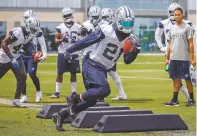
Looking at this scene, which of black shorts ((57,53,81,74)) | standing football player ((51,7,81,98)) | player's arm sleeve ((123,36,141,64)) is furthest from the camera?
black shorts ((57,53,81,74))

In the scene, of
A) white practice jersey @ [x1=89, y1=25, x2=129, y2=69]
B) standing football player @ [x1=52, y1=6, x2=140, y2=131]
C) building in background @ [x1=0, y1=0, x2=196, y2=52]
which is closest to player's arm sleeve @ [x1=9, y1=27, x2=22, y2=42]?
standing football player @ [x1=52, y1=6, x2=140, y2=131]

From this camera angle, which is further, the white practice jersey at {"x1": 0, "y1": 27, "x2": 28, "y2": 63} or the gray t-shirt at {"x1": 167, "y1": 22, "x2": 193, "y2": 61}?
the gray t-shirt at {"x1": 167, "y1": 22, "x2": 193, "y2": 61}

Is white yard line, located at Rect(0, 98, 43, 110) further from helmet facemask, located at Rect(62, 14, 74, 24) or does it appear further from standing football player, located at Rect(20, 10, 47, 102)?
helmet facemask, located at Rect(62, 14, 74, 24)

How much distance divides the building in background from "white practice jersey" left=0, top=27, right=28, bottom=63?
2026 inches

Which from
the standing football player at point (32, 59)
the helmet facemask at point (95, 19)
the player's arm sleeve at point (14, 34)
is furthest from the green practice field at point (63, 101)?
the helmet facemask at point (95, 19)

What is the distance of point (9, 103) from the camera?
47.1ft

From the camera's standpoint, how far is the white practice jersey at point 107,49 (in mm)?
9836

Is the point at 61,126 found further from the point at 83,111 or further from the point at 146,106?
the point at 146,106

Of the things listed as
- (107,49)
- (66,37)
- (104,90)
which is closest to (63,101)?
(66,37)

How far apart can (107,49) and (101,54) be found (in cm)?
13

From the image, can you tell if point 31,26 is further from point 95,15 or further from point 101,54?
point 101,54

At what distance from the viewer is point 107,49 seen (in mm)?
9906

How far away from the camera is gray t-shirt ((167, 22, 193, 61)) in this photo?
1358 cm

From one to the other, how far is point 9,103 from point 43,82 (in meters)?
8.38
